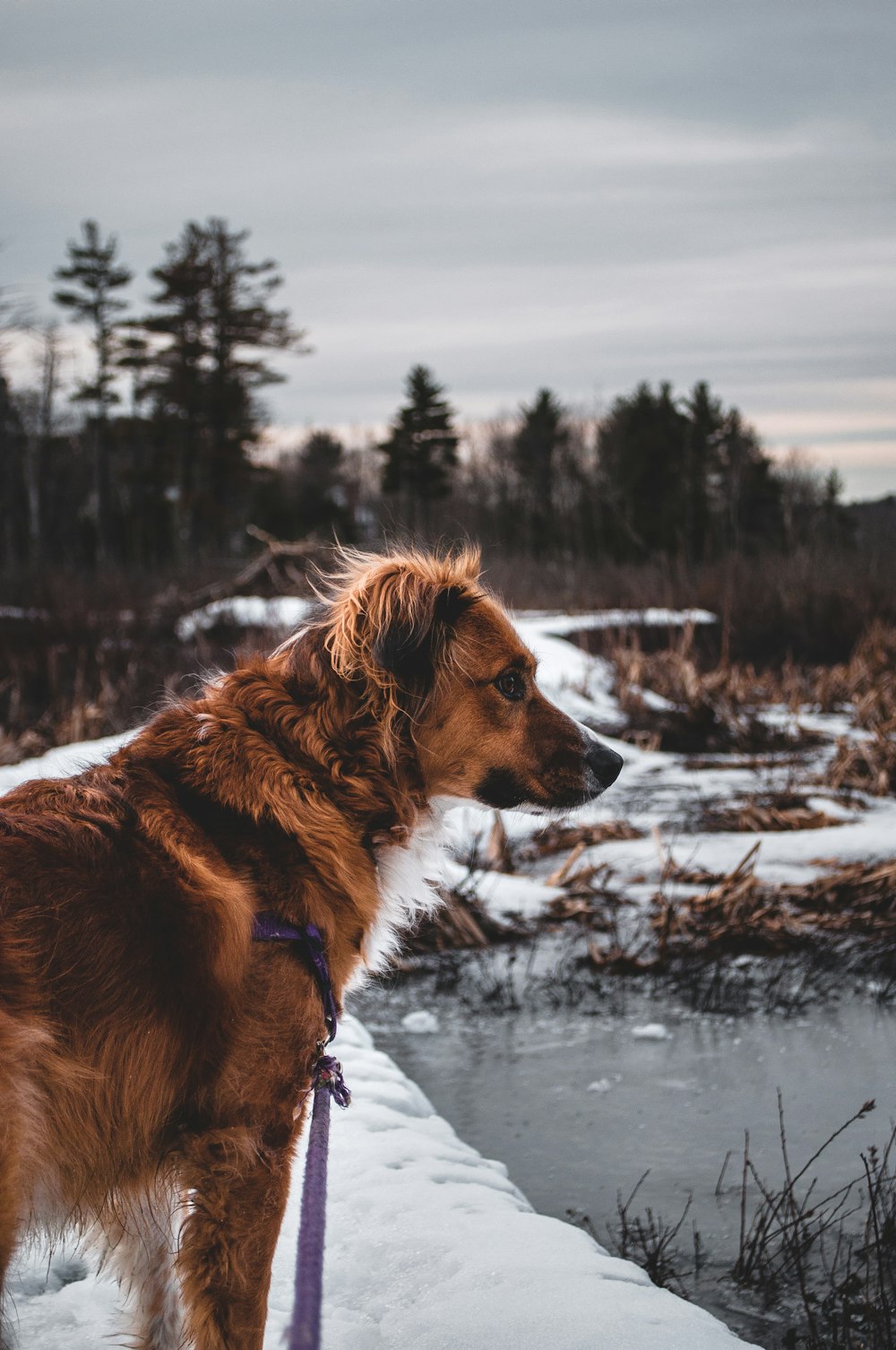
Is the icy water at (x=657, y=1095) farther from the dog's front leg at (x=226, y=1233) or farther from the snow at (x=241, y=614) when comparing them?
the snow at (x=241, y=614)

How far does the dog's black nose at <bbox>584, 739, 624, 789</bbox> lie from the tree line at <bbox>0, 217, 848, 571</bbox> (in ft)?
65.4

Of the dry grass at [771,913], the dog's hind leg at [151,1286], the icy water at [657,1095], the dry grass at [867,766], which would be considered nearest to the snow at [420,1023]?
the icy water at [657,1095]

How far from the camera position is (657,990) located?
19.5 feet

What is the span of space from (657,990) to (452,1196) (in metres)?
2.83

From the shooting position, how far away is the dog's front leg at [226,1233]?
224 cm

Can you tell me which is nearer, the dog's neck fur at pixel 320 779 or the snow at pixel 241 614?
the dog's neck fur at pixel 320 779

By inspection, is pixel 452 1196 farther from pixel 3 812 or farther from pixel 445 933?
pixel 445 933

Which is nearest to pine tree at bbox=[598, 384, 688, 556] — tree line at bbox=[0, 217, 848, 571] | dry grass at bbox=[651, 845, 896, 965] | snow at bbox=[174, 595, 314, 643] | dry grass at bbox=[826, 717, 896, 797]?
tree line at bbox=[0, 217, 848, 571]

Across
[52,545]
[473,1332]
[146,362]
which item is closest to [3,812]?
[473,1332]

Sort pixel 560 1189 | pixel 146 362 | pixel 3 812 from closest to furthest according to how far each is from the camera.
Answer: pixel 3 812 → pixel 560 1189 → pixel 146 362

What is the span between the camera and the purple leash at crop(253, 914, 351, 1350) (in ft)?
5.38

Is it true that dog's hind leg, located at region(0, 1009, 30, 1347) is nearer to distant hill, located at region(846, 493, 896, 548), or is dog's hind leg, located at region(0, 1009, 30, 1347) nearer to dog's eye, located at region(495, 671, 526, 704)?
dog's eye, located at region(495, 671, 526, 704)

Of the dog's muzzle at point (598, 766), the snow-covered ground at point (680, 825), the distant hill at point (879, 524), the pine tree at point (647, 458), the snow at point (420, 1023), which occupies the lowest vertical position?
the snow at point (420, 1023)

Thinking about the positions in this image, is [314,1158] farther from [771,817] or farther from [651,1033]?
[771,817]
